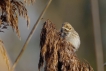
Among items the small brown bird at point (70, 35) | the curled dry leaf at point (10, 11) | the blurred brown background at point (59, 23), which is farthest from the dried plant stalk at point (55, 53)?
the blurred brown background at point (59, 23)

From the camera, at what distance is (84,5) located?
9.53ft

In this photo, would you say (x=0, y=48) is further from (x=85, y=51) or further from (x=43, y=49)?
(x=85, y=51)

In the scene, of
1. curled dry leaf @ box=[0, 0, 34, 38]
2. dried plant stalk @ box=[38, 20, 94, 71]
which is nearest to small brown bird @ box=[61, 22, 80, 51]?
dried plant stalk @ box=[38, 20, 94, 71]

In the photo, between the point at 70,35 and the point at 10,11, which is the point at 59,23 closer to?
the point at 70,35

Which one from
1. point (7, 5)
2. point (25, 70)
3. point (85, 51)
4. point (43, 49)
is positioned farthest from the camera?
point (85, 51)

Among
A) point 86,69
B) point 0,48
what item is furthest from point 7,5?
point 86,69

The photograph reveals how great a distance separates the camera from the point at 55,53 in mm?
1566

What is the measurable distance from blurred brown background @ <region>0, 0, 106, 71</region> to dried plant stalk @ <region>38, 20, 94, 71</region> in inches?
39.5

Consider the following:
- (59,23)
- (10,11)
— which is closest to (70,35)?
(59,23)

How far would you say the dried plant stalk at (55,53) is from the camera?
5.12 feet

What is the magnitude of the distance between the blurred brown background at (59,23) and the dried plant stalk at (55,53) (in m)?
1.00

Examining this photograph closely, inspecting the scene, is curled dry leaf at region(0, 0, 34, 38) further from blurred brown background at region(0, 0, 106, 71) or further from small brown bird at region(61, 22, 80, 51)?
blurred brown background at region(0, 0, 106, 71)

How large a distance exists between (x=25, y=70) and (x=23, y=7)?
1140 millimetres

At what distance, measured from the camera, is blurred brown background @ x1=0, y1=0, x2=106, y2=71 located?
2.66 meters
